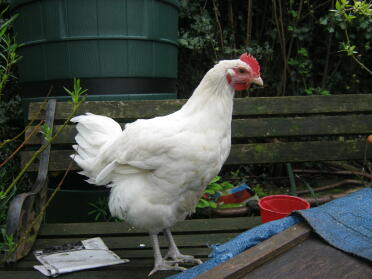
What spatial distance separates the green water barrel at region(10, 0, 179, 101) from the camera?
79.4 inches

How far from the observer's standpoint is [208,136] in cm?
142

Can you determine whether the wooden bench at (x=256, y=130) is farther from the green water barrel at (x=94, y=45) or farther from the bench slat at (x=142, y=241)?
the green water barrel at (x=94, y=45)

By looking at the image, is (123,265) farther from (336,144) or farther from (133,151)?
(336,144)

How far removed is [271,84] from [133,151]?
2430 millimetres

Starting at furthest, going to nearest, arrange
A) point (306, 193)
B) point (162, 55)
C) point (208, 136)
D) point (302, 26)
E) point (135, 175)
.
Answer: point (302, 26) < point (306, 193) < point (162, 55) < point (135, 175) < point (208, 136)

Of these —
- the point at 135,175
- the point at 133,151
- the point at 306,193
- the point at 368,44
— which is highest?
the point at 368,44

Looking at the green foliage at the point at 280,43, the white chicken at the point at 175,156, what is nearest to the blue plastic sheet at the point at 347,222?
the white chicken at the point at 175,156

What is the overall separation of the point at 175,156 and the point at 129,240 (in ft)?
2.12

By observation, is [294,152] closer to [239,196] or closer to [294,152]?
[294,152]

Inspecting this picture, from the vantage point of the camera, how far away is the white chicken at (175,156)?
4.58 ft

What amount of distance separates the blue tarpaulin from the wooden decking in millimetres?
491

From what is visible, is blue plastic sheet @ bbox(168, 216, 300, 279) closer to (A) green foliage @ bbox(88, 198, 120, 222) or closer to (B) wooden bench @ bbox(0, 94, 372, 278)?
(B) wooden bench @ bbox(0, 94, 372, 278)

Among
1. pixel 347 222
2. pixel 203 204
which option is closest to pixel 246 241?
pixel 347 222

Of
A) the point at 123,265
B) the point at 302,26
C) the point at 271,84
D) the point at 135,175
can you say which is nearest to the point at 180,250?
the point at 123,265
